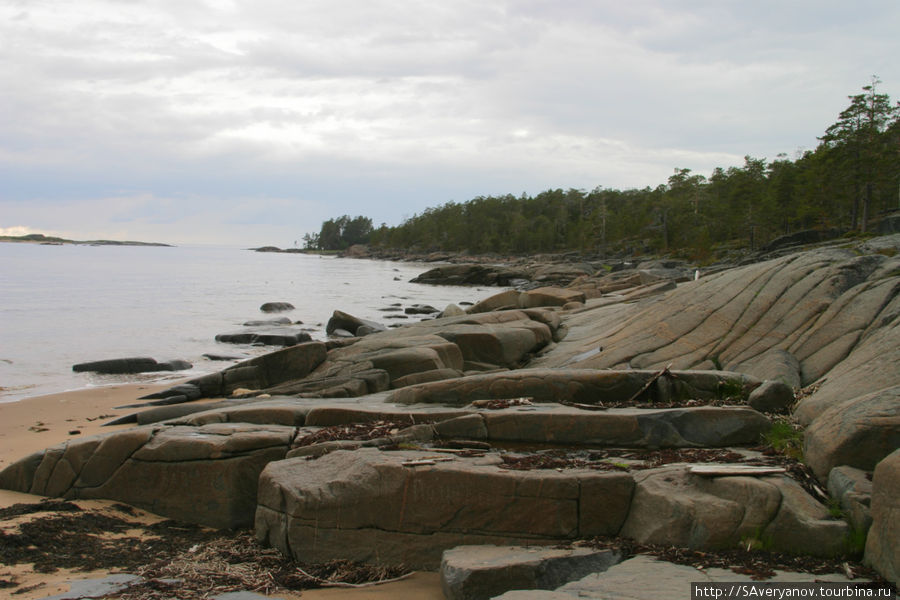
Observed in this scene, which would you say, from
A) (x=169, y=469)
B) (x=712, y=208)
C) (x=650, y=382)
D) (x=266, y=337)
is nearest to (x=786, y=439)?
(x=650, y=382)

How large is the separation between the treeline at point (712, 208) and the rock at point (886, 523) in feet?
156

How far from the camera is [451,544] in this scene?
548 centimetres

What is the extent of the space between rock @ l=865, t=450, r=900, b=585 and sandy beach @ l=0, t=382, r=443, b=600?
3.06 m

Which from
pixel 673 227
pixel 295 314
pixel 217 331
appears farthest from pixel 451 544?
pixel 673 227

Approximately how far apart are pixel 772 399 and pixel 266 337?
18882 millimetres

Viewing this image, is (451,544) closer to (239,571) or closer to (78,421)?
(239,571)

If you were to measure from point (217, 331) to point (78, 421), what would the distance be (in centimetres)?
1518

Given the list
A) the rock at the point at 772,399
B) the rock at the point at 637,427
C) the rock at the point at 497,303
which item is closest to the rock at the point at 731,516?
the rock at the point at 637,427

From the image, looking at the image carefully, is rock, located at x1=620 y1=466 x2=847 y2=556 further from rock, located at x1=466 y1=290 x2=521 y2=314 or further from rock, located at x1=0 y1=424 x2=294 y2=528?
rock, located at x1=466 y1=290 x2=521 y2=314

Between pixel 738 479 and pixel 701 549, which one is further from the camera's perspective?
pixel 738 479

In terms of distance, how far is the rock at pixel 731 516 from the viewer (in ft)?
15.6

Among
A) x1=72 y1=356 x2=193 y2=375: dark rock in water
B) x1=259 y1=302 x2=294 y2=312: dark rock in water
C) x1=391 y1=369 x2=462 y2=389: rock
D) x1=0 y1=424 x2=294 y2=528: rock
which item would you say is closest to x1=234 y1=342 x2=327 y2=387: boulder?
x1=391 y1=369 x2=462 y2=389: rock

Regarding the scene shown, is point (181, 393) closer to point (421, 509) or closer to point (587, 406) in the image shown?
point (587, 406)

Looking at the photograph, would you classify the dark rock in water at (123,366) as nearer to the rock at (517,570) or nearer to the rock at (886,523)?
the rock at (517,570)
